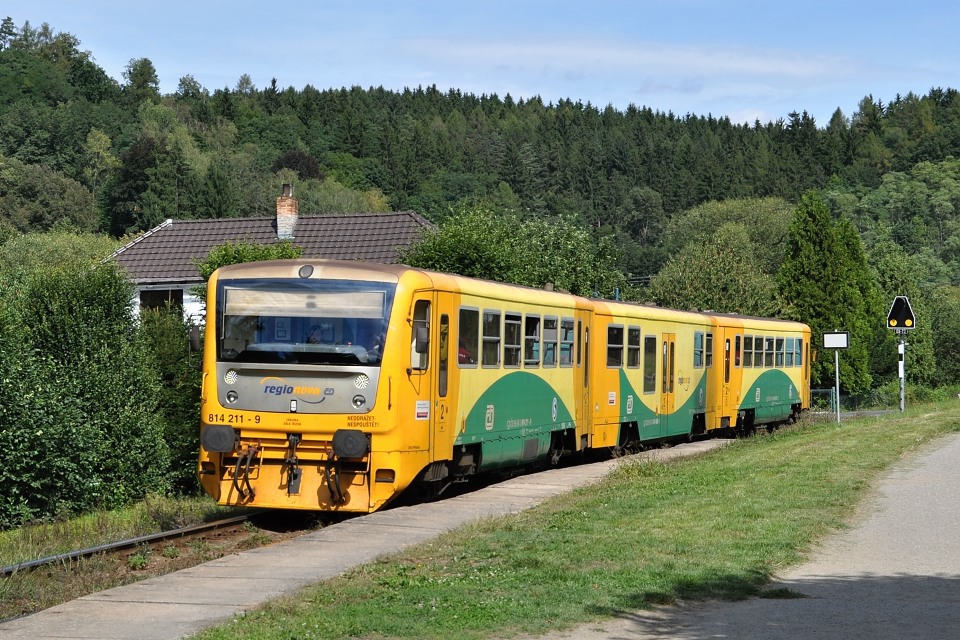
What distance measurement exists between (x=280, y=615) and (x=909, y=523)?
7991 millimetres

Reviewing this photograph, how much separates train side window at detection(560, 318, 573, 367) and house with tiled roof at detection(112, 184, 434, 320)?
24.4 metres

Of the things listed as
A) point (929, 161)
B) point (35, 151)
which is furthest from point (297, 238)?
point (929, 161)

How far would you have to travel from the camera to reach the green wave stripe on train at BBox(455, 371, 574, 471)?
18312 millimetres

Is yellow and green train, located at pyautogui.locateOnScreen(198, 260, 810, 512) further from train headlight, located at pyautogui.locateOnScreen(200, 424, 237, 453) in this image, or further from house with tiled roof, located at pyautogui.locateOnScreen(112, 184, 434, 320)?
house with tiled roof, located at pyautogui.locateOnScreen(112, 184, 434, 320)

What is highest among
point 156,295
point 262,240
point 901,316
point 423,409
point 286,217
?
point 286,217

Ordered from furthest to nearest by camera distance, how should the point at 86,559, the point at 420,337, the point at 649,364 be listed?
the point at 649,364 < the point at 420,337 < the point at 86,559

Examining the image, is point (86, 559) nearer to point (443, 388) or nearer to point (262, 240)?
point (443, 388)

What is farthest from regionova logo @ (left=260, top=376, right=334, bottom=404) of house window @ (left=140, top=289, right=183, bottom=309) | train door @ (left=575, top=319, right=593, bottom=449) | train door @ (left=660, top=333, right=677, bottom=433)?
house window @ (left=140, top=289, right=183, bottom=309)

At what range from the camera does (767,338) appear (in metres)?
35.2

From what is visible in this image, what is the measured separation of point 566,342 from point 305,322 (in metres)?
7.14

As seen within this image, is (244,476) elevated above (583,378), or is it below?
below

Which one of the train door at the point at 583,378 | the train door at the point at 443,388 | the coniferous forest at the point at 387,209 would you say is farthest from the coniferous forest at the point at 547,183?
the train door at the point at 443,388

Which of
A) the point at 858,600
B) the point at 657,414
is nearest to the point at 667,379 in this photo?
the point at 657,414

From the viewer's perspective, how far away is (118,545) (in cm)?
1335
